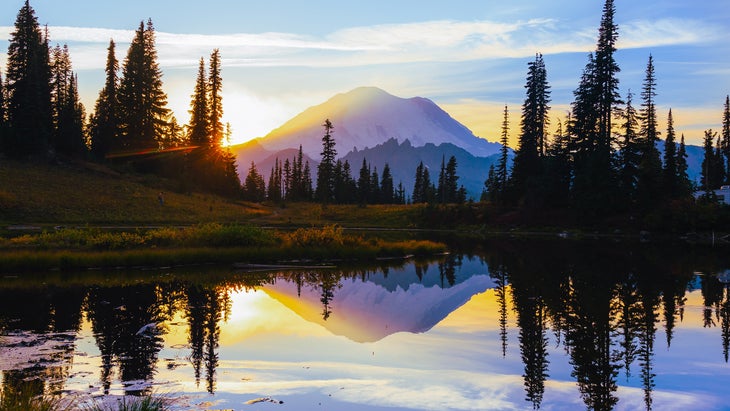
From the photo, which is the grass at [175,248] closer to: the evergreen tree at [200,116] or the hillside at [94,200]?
the hillside at [94,200]

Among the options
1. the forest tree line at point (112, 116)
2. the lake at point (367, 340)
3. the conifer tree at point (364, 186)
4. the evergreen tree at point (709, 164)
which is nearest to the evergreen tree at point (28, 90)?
the forest tree line at point (112, 116)

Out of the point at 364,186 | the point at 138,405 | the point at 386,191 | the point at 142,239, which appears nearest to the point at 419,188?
the point at 386,191

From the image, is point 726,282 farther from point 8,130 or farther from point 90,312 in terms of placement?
point 8,130

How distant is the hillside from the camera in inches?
2238

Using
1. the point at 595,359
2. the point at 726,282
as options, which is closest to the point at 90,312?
the point at 595,359

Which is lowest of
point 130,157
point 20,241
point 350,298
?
point 350,298

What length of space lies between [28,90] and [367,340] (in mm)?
79147

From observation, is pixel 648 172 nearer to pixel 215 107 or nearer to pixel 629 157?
pixel 629 157

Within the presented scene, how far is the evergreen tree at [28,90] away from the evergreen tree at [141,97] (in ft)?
38.8

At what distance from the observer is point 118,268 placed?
30.1 meters

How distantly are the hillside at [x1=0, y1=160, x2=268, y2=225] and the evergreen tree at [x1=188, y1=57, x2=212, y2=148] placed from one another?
568 inches

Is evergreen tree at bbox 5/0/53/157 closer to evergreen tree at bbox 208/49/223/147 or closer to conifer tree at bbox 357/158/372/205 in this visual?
evergreen tree at bbox 208/49/223/147

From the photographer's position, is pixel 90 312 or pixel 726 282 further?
pixel 726 282

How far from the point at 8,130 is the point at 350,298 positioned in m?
71.0
